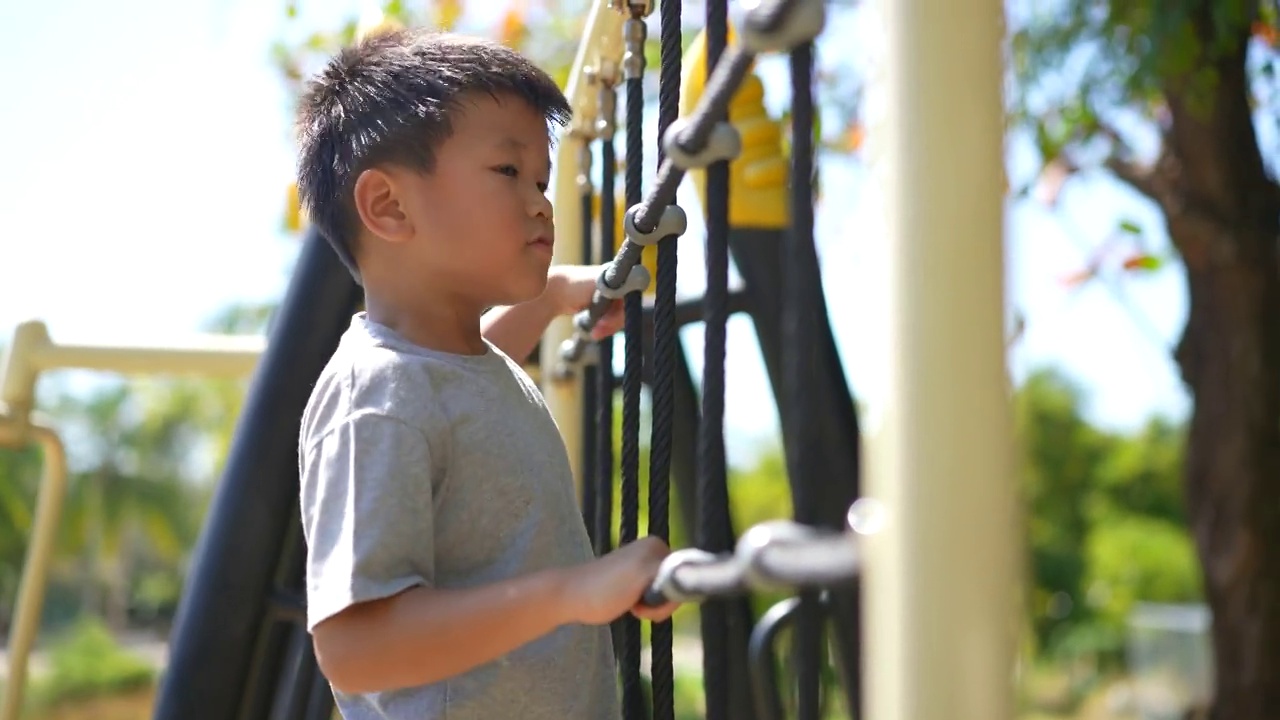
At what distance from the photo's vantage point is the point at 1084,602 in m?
12.8

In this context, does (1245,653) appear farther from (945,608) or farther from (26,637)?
(945,608)

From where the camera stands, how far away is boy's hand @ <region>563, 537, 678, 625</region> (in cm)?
77

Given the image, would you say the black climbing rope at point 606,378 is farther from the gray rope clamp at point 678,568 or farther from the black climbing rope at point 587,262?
the gray rope clamp at point 678,568

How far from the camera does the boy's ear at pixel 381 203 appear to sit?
101 cm

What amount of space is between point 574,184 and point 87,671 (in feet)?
48.8

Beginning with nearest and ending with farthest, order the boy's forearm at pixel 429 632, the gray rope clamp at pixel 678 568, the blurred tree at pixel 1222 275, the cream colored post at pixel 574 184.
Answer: the gray rope clamp at pixel 678 568, the boy's forearm at pixel 429 632, the cream colored post at pixel 574 184, the blurred tree at pixel 1222 275

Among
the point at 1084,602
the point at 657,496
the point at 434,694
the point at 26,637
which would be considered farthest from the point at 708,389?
the point at 1084,602

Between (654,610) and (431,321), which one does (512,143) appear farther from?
(654,610)

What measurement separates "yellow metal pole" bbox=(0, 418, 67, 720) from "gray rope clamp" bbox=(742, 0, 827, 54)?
1.68 metres

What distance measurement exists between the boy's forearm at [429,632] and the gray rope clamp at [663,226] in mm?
260

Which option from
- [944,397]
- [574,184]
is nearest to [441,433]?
[944,397]

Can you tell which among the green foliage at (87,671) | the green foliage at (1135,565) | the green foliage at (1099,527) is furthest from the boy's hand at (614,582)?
the green foliage at (87,671)

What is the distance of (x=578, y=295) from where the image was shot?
1.32m

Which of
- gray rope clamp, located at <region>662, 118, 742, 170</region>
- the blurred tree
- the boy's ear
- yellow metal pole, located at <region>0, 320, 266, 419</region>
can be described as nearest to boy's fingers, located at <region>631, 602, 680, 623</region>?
gray rope clamp, located at <region>662, 118, 742, 170</region>
